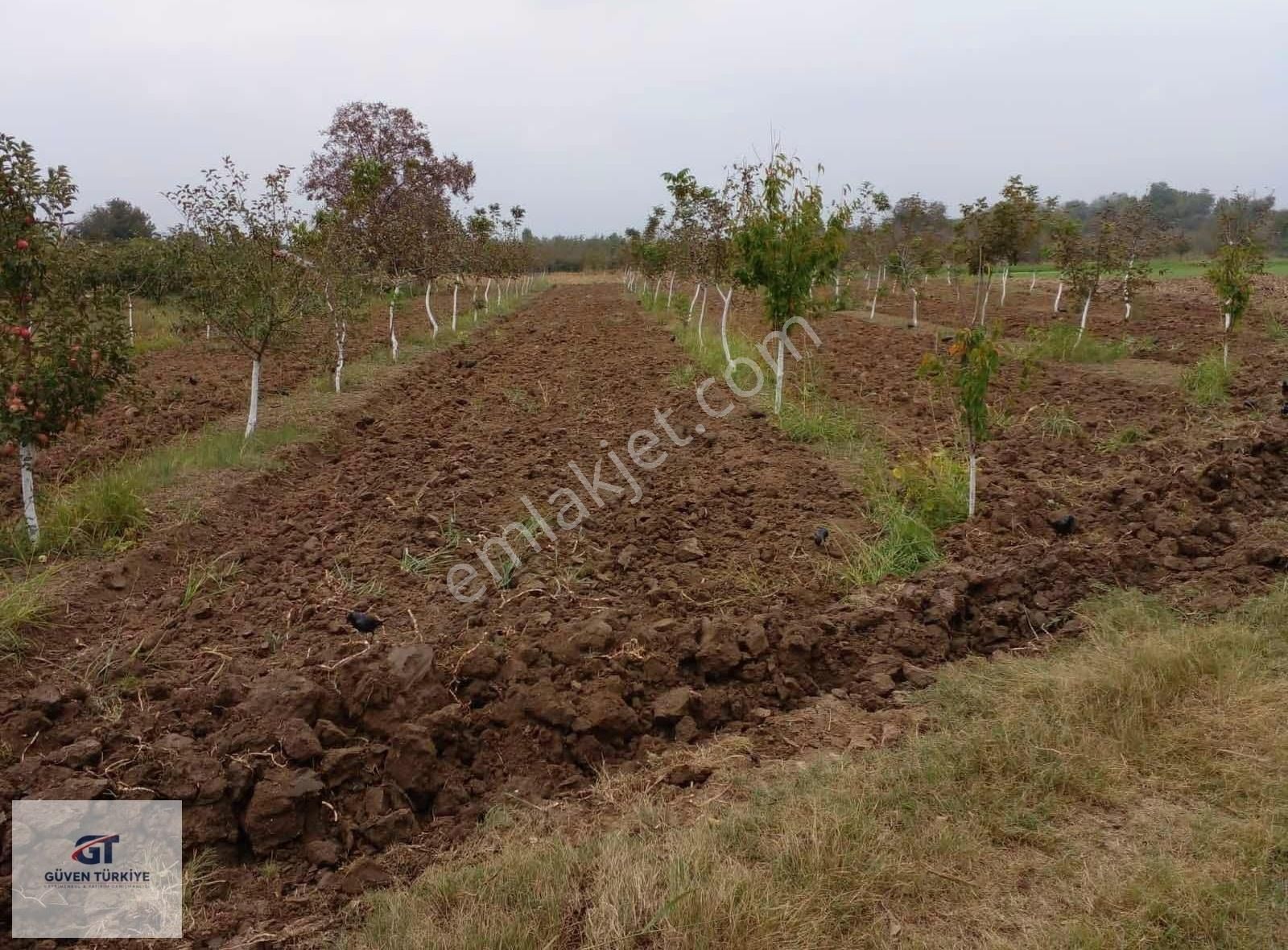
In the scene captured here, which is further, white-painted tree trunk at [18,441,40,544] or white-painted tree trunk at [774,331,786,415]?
white-painted tree trunk at [774,331,786,415]

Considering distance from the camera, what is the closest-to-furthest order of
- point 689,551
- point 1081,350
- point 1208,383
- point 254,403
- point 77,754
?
point 77,754 < point 689,551 < point 254,403 < point 1208,383 < point 1081,350

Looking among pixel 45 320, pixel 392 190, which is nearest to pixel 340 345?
pixel 45 320

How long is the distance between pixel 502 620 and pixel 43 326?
403cm

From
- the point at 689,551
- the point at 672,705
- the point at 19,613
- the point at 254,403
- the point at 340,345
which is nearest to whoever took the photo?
the point at 672,705

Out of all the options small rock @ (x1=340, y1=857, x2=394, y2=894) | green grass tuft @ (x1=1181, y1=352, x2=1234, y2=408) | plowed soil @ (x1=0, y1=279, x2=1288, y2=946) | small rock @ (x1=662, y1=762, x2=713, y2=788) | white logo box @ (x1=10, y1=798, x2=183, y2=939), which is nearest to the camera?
white logo box @ (x1=10, y1=798, x2=183, y2=939)

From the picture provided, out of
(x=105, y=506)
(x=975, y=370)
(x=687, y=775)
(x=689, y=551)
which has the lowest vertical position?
(x=687, y=775)

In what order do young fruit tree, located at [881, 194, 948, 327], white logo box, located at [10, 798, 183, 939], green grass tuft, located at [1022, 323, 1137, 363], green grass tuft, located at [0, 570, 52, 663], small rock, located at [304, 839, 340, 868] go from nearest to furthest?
white logo box, located at [10, 798, 183, 939], small rock, located at [304, 839, 340, 868], green grass tuft, located at [0, 570, 52, 663], green grass tuft, located at [1022, 323, 1137, 363], young fruit tree, located at [881, 194, 948, 327]

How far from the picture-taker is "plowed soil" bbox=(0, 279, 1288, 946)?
10.3 ft

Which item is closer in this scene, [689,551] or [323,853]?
[323,853]

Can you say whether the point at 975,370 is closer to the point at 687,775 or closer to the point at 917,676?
the point at 917,676

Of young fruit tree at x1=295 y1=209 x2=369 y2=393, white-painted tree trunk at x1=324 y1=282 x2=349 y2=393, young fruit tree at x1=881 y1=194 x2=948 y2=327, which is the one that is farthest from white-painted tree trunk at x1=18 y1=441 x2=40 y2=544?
young fruit tree at x1=881 y1=194 x2=948 y2=327

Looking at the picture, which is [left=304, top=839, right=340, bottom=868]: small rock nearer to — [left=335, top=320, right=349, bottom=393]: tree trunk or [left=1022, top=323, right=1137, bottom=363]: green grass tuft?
[left=335, top=320, right=349, bottom=393]: tree trunk

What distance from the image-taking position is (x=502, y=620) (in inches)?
180

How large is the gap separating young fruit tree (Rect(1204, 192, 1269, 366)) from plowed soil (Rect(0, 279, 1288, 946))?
188 inches
